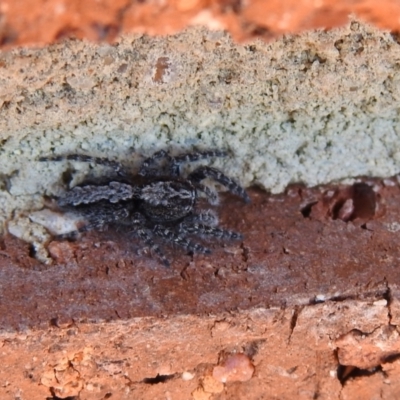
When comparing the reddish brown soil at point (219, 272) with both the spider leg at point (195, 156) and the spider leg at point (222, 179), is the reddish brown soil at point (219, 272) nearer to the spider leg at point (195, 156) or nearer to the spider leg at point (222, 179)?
the spider leg at point (222, 179)

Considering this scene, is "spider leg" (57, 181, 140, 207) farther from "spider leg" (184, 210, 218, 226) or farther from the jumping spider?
"spider leg" (184, 210, 218, 226)

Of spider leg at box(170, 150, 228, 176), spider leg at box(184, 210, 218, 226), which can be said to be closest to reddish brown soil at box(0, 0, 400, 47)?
spider leg at box(170, 150, 228, 176)

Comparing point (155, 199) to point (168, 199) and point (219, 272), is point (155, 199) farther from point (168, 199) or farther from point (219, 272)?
point (219, 272)

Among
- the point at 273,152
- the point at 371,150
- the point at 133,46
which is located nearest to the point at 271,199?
the point at 273,152

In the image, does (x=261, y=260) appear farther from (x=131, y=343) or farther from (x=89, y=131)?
(x=89, y=131)

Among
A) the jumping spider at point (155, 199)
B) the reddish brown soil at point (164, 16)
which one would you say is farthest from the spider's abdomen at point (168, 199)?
the reddish brown soil at point (164, 16)

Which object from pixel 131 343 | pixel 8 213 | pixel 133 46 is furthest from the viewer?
pixel 8 213

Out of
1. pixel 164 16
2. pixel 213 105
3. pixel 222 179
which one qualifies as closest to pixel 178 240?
pixel 222 179
